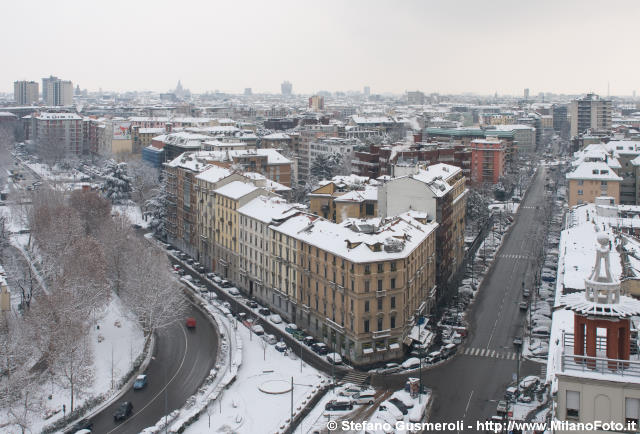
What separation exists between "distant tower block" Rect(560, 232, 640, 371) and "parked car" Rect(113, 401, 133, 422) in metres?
30.6

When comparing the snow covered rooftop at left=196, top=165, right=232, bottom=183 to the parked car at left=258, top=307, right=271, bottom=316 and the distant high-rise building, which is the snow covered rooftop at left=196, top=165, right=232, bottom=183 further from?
the distant high-rise building

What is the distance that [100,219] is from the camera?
3137 inches

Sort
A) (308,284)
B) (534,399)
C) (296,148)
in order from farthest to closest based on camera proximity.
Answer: (296,148) < (308,284) < (534,399)

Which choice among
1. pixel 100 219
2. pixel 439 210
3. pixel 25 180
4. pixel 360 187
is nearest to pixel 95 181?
pixel 25 180

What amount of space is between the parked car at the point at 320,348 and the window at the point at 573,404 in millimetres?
32790

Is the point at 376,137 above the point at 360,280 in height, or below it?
above

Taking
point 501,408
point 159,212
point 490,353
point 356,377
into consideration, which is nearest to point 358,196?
point 490,353

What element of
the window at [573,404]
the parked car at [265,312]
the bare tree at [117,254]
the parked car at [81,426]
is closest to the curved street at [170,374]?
the parked car at [81,426]

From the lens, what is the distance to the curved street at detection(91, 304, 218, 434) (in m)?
43.3

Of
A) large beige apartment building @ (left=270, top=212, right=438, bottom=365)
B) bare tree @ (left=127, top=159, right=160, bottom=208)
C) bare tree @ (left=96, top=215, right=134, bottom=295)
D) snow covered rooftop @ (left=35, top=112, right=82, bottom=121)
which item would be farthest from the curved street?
snow covered rooftop @ (left=35, top=112, right=82, bottom=121)

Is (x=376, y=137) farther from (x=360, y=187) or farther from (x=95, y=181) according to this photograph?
(x=360, y=187)

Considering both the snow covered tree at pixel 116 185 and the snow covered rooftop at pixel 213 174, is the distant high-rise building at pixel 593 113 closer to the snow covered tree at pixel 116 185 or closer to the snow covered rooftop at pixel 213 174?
the snow covered tree at pixel 116 185

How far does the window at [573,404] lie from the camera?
21.3 metres

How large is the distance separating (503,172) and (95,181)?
81715mm
